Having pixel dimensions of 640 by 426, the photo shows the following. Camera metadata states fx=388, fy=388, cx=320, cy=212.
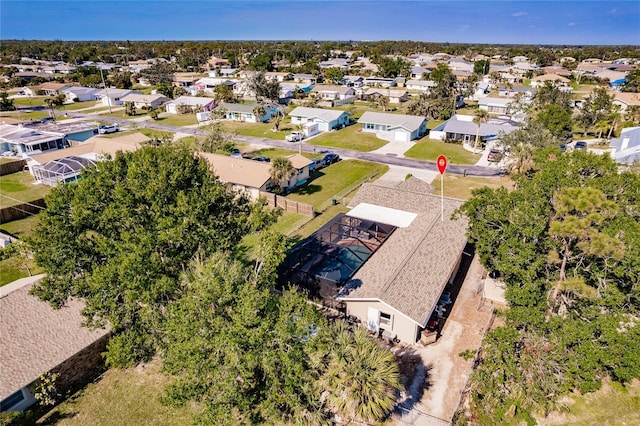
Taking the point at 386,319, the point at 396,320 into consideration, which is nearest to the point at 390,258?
the point at 386,319

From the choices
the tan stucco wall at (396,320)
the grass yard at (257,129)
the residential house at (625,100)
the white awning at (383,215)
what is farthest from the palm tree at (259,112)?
the residential house at (625,100)

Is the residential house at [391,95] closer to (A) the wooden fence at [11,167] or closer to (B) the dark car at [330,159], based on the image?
(B) the dark car at [330,159]

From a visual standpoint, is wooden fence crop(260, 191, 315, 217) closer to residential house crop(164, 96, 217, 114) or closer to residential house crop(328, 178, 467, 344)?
residential house crop(328, 178, 467, 344)

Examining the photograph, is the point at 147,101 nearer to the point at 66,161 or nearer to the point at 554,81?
the point at 66,161

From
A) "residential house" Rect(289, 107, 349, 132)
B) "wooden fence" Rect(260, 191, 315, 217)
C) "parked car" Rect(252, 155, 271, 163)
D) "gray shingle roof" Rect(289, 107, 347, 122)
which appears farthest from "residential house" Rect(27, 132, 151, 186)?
"gray shingle roof" Rect(289, 107, 347, 122)

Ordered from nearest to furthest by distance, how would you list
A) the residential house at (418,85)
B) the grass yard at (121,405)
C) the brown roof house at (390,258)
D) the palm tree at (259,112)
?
the grass yard at (121,405) → the brown roof house at (390,258) → the palm tree at (259,112) → the residential house at (418,85)

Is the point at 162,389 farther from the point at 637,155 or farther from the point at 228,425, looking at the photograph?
the point at 637,155

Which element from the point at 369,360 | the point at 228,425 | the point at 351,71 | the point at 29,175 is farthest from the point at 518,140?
the point at 351,71
